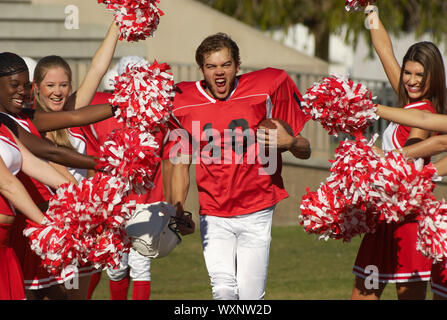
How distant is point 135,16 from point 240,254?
164 centimetres

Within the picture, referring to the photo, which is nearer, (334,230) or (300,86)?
(334,230)

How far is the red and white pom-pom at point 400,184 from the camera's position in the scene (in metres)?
4.48

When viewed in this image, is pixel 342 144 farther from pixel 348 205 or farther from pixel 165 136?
pixel 165 136

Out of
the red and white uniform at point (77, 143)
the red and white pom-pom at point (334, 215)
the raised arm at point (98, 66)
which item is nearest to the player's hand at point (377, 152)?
the red and white pom-pom at point (334, 215)

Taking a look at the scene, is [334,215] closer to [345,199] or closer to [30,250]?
[345,199]

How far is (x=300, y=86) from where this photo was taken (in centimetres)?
1248

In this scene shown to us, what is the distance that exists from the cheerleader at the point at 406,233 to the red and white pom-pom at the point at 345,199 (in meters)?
0.46

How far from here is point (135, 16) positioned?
491cm

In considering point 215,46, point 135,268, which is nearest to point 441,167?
point 215,46

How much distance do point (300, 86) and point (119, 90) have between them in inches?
311

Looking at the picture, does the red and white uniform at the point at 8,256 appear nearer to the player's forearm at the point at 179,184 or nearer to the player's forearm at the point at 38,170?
the player's forearm at the point at 38,170

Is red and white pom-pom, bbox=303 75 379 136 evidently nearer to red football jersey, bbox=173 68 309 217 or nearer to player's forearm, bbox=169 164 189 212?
red football jersey, bbox=173 68 309 217
